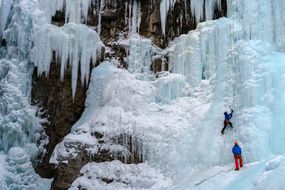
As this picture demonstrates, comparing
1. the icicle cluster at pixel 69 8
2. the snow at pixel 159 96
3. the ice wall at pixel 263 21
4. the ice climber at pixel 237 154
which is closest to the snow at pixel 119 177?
the snow at pixel 159 96

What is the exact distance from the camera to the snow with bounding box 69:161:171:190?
16.7 meters

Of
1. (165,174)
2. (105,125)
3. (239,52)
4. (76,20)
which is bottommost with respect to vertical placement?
(165,174)

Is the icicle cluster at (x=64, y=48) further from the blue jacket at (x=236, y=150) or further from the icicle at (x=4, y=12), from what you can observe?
the blue jacket at (x=236, y=150)

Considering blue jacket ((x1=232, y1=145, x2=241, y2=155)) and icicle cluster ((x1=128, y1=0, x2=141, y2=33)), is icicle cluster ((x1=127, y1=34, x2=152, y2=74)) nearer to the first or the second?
icicle cluster ((x1=128, y1=0, x2=141, y2=33))

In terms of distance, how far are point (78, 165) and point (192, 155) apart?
166 inches

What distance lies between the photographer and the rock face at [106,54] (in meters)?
A: 19.4

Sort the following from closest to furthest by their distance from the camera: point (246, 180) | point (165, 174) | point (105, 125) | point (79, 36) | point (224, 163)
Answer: point (246, 180) → point (224, 163) → point (165, 174) → point (105, 125) → point (79, 36)

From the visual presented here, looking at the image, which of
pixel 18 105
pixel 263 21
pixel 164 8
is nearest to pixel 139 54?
pixel 164 8

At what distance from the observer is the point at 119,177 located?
17062 millimetres

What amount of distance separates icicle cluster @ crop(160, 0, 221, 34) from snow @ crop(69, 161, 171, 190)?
5932mm

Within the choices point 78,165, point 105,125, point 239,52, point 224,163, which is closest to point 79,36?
point 105,125

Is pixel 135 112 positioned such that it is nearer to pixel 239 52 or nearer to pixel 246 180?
pixel 239 52

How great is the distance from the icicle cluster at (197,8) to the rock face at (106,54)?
22 cm

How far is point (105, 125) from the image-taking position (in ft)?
59.3
